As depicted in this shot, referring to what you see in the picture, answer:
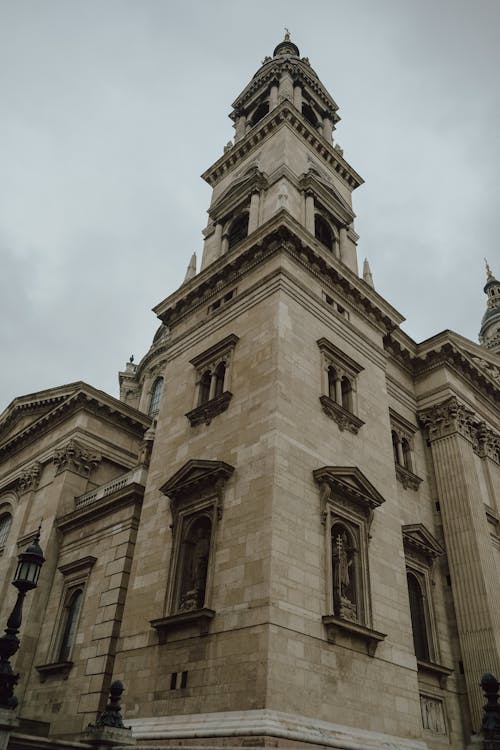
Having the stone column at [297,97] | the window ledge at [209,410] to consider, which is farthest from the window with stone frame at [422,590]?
the stone column at [297,97]

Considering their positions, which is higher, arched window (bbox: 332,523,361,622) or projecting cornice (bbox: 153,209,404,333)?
projecting cornice (bbox: 153,209,404,333)

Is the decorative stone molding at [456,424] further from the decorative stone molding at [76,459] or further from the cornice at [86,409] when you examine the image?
the decorative stone molding at [76,459]

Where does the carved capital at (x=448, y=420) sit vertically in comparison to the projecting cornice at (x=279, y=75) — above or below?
below

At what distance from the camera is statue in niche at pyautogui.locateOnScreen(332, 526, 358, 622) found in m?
17.0

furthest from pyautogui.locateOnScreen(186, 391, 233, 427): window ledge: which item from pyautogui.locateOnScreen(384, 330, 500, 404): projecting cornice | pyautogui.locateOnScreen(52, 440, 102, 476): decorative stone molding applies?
pyautogui.locateOnScreen(384, 330, 500, 404): projecting cornice

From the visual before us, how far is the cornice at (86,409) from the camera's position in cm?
3103

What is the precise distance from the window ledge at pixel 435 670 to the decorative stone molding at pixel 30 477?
19.8 m

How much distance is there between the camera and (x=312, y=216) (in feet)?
91.0

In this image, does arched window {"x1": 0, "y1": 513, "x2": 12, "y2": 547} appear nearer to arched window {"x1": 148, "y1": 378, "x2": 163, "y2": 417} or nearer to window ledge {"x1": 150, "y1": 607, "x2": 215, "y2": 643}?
arched window {"x1": 148, "y1": 378, "x2": 163, "y2": 417}

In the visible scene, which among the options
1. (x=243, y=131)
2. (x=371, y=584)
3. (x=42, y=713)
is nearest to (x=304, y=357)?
(x=371, y=584)

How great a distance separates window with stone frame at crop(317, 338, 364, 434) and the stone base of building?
30.4ft

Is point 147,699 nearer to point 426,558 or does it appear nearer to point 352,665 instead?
point 352,665

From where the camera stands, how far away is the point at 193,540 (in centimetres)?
1888

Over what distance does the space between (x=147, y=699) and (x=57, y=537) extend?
11196 millimetres
